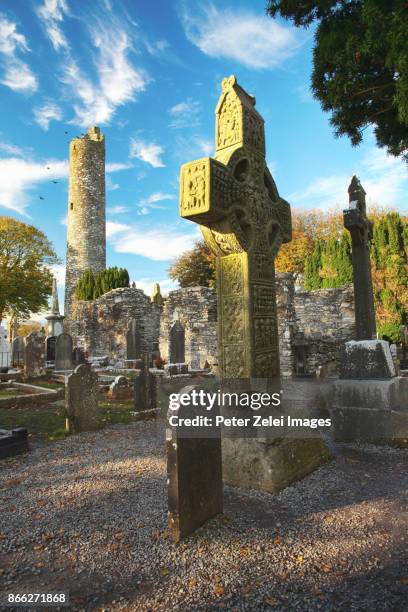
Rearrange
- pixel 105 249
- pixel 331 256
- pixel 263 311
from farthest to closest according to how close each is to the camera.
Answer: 1. pixel 105 249
2. pixel 331 256
3. pixel 263 311

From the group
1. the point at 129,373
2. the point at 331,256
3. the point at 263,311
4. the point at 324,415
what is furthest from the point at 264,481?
the point at 331,256

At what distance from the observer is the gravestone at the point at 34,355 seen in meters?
12.7

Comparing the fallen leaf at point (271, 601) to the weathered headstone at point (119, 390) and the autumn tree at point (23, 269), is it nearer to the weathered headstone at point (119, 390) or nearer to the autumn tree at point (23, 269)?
the weathered headstone at point (119, 390)

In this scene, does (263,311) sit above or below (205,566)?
above

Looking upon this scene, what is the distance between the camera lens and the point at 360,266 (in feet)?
20.5

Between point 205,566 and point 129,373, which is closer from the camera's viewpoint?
point 205,566

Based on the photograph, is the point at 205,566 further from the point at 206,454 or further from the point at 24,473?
the point at 24,473

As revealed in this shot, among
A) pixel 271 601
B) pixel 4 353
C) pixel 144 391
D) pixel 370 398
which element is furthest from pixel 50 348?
pixel 271 601

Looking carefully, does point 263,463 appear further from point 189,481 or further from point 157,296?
point 157,296

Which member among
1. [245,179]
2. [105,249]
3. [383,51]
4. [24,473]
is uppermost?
[105,249]

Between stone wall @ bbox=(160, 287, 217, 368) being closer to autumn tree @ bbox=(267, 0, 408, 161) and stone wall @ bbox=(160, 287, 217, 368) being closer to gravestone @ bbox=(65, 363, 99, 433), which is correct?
gravestone @ bbox=(65, 363, 99, 433)

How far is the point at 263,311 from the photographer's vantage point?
12.2ft

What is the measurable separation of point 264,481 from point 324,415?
2641mm

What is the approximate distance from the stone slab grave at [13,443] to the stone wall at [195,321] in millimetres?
10974
